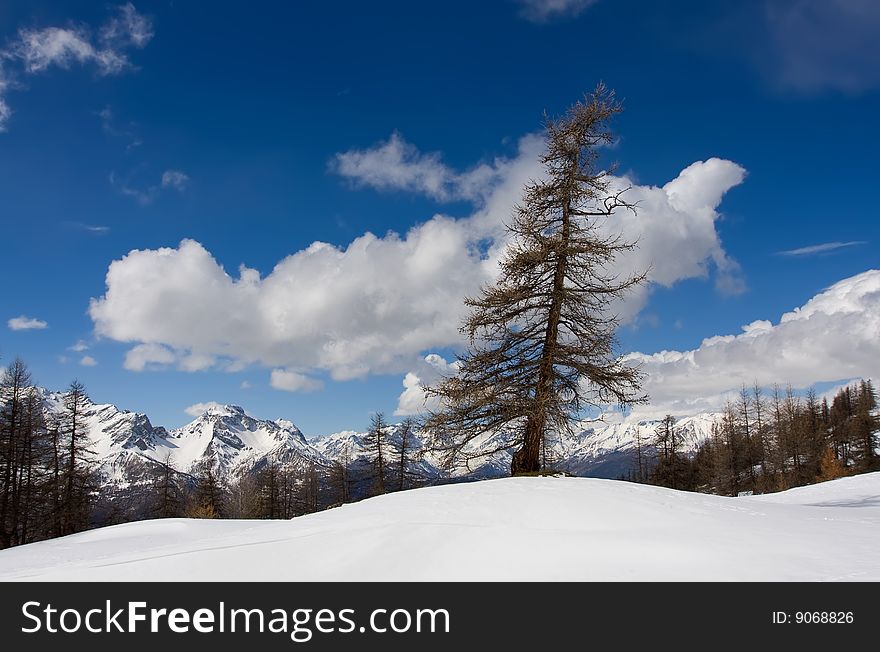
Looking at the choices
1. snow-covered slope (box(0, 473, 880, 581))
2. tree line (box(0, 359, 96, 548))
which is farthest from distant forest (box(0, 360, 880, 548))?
snow-covered slope (box(0, 473, 880, 581))

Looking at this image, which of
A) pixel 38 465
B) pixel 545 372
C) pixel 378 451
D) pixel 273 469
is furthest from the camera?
pixel 273 469

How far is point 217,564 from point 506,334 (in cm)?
1073

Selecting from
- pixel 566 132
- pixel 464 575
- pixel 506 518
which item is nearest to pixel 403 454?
pixel 566 132

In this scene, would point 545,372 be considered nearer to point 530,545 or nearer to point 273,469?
point 530,545

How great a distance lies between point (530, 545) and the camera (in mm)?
6602

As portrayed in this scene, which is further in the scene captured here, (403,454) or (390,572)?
(403,454)

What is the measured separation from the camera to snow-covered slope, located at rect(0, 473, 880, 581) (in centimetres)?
570

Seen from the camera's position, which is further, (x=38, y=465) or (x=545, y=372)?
(x=38, y=465)

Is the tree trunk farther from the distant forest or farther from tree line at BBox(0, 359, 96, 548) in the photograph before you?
tree line at BBox(0, 359, 96, 548)

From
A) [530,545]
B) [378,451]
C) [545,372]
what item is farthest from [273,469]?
[530,545]

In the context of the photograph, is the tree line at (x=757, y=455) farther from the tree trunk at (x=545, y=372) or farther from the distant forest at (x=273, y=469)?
the tree trunk at (x=545, y=372)

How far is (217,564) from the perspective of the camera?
626cm
